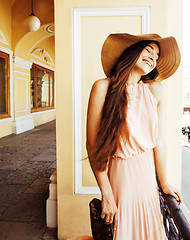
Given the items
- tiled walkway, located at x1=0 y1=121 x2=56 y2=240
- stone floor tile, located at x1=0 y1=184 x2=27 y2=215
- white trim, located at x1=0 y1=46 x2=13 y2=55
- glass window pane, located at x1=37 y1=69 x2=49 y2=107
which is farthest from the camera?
glass window pane, located at x1=37 y1=69 x2=49 y2=107

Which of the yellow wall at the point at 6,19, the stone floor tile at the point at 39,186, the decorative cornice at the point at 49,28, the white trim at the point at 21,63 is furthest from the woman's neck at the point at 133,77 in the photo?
the white trim at the point at 21,63

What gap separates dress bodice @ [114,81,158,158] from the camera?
92 centimetres

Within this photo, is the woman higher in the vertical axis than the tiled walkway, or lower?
higher

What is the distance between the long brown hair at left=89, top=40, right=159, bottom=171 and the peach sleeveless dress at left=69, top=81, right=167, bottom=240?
0.10 ft

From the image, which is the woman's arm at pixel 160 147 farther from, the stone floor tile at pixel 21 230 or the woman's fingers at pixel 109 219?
the stone floor tile at pixel 21 230

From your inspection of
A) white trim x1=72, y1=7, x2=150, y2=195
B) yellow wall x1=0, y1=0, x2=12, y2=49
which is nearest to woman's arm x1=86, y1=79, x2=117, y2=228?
white trim x1=72, y1=7, x2=150, y2=195

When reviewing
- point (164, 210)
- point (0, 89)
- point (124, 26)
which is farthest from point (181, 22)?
point (0, 89)

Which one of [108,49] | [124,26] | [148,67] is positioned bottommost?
[148,67]

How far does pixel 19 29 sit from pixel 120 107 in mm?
7522

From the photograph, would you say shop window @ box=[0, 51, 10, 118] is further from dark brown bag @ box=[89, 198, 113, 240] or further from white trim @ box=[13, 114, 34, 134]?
dark brown bag @ box=[89, 198, 113, 240]

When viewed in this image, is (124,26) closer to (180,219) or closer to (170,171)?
(170,171)

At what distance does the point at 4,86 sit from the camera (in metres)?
7.21

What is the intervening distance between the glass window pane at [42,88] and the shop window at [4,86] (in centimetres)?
302

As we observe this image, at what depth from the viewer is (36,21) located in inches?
229
